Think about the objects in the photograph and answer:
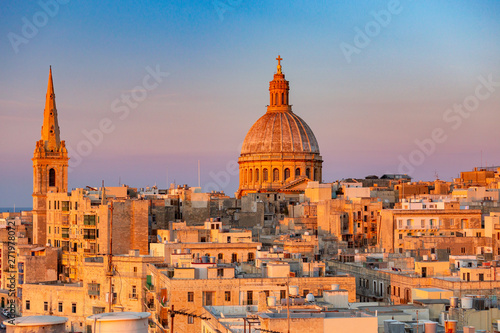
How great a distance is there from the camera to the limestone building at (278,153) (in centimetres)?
10431

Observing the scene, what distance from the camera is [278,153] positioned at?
104438 mm

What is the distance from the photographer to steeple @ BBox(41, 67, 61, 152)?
253ft

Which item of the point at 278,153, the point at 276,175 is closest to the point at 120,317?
the point at 278,153

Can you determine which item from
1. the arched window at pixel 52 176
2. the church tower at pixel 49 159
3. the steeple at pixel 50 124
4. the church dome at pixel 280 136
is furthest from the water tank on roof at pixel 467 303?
the church dome at pixel 280 136

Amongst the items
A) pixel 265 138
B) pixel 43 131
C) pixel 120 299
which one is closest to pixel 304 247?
pixel 120 299

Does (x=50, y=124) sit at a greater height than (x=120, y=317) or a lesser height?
greater

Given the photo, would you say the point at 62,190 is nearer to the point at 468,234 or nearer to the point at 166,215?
the point at 166,215

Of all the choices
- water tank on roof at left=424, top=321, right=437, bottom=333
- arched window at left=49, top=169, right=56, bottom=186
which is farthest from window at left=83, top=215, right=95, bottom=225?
water tank on roof at left=424, top=321, right=437, bottom=333

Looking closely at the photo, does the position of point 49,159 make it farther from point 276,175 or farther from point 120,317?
point 120,317

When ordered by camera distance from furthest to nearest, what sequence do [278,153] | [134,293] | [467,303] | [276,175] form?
[276,175] < [278,153] < [134,293] < [467,303]

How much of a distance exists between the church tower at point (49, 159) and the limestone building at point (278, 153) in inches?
1125

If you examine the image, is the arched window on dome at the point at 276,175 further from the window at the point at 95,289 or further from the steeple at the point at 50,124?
the window at the point at 95,289

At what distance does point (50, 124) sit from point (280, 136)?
32.4m

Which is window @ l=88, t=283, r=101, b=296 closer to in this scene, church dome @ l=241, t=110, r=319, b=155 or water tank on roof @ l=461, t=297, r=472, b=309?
water tank on roof @ l=461, t=297, r=472, b=309
